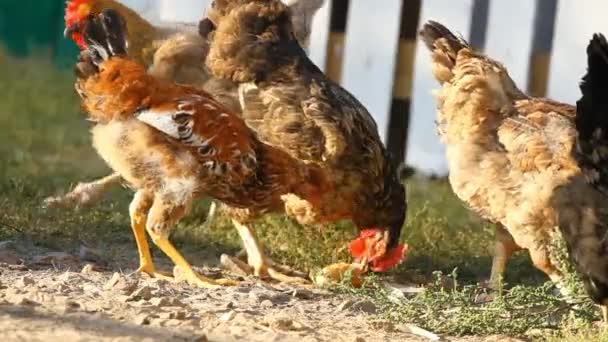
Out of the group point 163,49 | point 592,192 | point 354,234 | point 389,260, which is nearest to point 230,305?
point 389,260

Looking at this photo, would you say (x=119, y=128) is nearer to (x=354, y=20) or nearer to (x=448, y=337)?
(x=448, y=337)

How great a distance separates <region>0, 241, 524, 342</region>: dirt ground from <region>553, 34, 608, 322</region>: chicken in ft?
2.46

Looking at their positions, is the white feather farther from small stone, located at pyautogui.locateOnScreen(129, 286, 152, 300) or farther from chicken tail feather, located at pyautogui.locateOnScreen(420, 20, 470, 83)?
chicken tail feather, located at pyautogui.locateOnScreen(420, 20, 470, 83)

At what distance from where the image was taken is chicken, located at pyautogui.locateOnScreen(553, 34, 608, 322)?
20.5 ft

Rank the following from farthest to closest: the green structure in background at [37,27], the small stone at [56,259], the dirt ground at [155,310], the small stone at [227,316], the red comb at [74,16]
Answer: the green structure in background at [37,27] < the red comb at [74,16] < the small stone at [56,259] < the small stone at [227,316] < the dirt ground at [155,310]

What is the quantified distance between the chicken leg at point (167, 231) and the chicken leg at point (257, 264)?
1.57ft

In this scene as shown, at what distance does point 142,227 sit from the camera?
7078 millimetres

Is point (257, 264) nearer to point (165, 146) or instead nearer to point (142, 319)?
point (165, 146)

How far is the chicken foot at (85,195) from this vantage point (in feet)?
27.2

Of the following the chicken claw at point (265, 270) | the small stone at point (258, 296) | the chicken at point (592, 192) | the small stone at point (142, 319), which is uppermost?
the chicken at point (592, 192)

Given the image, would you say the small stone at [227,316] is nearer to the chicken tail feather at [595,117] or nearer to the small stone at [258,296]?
the small stone at [258,296]

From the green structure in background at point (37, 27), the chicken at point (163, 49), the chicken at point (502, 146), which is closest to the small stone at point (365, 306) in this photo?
the chicken at point (502, 146)

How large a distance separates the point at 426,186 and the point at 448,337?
503 cm

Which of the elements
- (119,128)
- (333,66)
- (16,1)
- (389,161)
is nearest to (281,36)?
(389,161)
